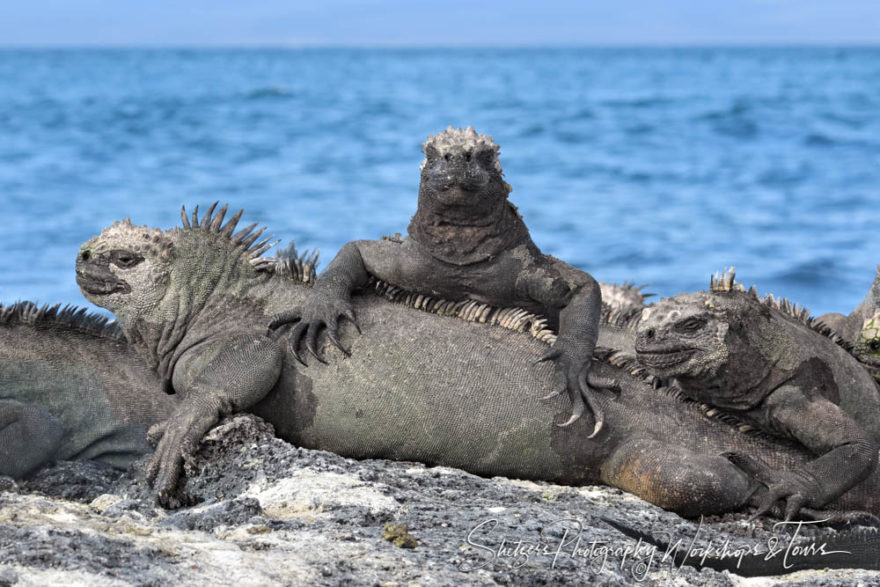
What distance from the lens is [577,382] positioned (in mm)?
4578

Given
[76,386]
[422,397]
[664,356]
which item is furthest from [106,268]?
[664,356]

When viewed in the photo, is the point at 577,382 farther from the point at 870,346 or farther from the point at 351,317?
the point at 870,346

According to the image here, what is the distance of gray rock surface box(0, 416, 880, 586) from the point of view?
316 centimetres

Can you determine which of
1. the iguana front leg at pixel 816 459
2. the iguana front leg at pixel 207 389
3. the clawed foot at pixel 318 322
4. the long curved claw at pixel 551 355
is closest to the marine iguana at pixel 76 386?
the iguana front leg at pixel 207 389

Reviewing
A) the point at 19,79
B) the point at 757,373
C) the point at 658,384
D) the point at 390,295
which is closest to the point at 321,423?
the point at 390,295

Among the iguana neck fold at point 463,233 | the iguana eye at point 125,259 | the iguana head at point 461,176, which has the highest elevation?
the iguana head at point 461,176

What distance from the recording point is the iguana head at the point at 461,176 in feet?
15.0

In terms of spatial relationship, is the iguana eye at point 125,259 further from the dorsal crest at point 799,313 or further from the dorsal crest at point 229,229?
the dorsal crest at point 799,313

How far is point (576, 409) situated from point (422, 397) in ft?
2.04

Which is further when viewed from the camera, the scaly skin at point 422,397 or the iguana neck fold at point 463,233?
the iguana neck fold at point 463,233

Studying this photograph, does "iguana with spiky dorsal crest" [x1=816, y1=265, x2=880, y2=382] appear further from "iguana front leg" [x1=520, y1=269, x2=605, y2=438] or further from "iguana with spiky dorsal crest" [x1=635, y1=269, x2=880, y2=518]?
"iguana front leg" [x1=520, y1=269, x2=605, y2=438]

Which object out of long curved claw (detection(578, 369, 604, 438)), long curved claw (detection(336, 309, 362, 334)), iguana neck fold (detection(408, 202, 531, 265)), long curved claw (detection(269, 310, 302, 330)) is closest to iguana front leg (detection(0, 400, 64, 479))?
long curved claw (detection(269, 310, 302, 330))

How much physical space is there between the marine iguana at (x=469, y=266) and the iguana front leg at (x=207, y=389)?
0.16 metres

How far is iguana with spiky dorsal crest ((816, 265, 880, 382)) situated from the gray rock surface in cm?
133
